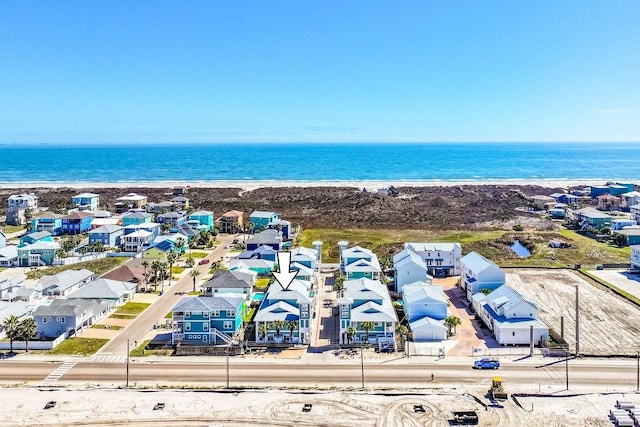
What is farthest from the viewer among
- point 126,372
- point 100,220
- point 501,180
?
point 501,180

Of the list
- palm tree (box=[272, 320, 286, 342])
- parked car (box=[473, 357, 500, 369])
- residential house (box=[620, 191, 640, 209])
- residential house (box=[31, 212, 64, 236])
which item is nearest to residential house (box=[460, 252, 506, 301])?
parked car (box=[473, 357, 500, 369])

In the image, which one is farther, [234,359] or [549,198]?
[549,198]

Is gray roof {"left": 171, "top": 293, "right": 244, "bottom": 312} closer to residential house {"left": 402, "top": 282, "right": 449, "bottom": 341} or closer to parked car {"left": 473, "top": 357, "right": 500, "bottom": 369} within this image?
residential house {"left": 402, "top": 282, "right": 449, "bottom": 341}

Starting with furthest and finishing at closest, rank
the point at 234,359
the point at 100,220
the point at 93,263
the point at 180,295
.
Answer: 1. the point at 100,220
2. the point at 93,263
3. the point at 180,295
4. the point at 234,359

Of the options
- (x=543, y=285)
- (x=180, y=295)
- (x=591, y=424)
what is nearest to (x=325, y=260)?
(x=180, y=295)

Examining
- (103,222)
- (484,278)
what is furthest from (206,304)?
(103,222)

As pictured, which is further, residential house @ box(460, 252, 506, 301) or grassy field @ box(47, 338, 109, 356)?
residential house @ box(460, 252, 506, 301)

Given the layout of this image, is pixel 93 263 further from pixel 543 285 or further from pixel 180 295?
pixel 543 285
